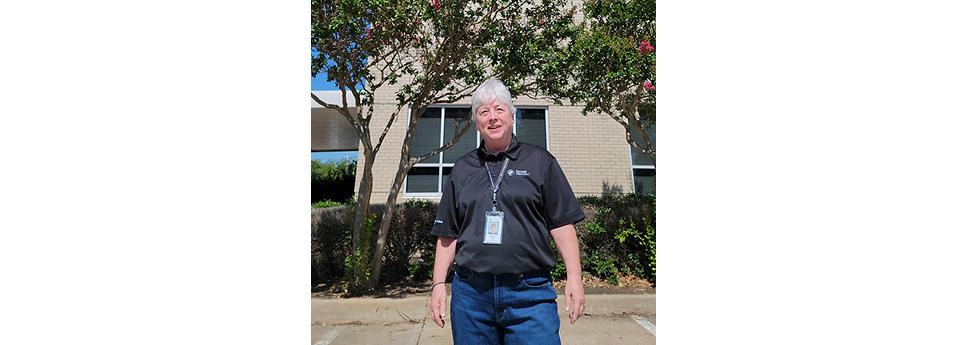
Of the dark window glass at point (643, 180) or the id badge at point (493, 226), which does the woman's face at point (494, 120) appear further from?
the dark window glass at point (643, 180)

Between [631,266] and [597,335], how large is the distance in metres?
1.67

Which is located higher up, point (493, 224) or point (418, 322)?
point (493, 224)

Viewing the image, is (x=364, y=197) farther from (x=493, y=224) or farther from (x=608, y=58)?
(x=493, y=224)

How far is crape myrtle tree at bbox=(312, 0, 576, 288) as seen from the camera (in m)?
3.63

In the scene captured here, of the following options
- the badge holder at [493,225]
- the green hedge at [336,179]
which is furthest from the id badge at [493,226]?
the green hedge at [336,179]

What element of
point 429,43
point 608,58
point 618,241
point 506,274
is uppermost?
point 429,43

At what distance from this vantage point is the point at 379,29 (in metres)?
3.73

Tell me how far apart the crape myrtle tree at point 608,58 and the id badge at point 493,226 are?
2598 mm

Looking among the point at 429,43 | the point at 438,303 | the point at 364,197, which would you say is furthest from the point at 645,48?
the point at 438,303

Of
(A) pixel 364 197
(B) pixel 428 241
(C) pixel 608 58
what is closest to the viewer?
(C) pixel 608 58

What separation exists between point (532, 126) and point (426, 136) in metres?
1.55

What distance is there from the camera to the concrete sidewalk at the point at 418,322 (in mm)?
3658

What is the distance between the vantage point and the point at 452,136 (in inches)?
253

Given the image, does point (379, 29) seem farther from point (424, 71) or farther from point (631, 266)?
point (631, 266)
